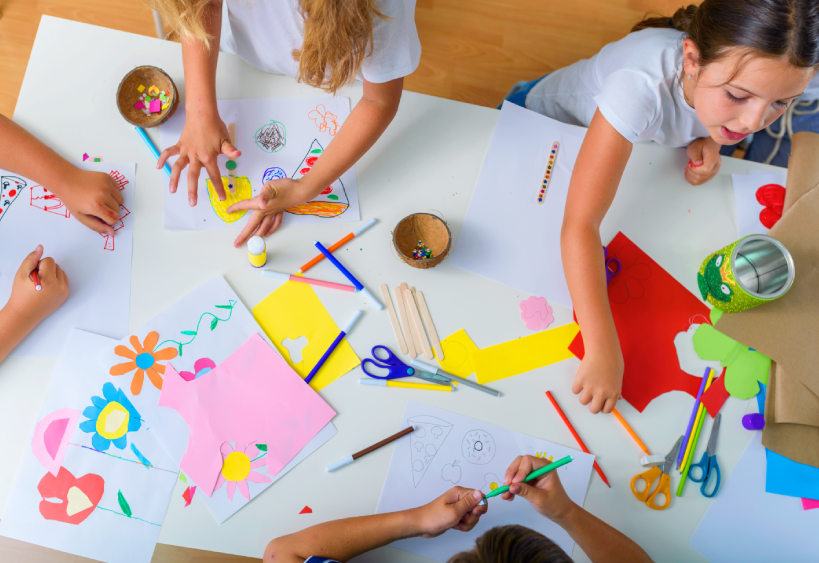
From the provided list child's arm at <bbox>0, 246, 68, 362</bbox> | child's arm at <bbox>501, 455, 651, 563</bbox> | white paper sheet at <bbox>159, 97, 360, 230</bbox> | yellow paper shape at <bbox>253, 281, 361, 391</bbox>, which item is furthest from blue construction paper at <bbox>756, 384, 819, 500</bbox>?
child's arm at <bbox>0, 246, 68, 362</bbox>

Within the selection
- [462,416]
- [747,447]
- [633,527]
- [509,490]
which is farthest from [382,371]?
[747,447]

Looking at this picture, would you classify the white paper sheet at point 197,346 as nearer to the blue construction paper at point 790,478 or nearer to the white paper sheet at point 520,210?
the white paper sheet at point 520,210

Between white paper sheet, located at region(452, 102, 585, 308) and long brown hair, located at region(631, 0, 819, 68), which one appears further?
white paper sheet, located at region(452, 102, 585, 308)

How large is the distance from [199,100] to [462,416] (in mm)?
679

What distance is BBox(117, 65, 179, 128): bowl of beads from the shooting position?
0.85m

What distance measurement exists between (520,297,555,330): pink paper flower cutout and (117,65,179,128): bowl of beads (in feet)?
2.26

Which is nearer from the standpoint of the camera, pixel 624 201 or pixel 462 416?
pixel 462 416

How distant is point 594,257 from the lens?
826 millimetres

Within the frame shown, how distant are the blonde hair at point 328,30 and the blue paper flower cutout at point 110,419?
550mm

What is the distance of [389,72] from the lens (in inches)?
31.3

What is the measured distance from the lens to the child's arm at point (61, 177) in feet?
2.61

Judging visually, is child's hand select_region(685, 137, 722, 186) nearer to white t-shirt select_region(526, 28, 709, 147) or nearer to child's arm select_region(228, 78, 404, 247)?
white t-shirt select_region(526, 28, 709, 147)

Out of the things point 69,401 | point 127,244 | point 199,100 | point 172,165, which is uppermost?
point 199,100

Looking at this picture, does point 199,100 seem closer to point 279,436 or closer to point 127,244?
point 127,244
